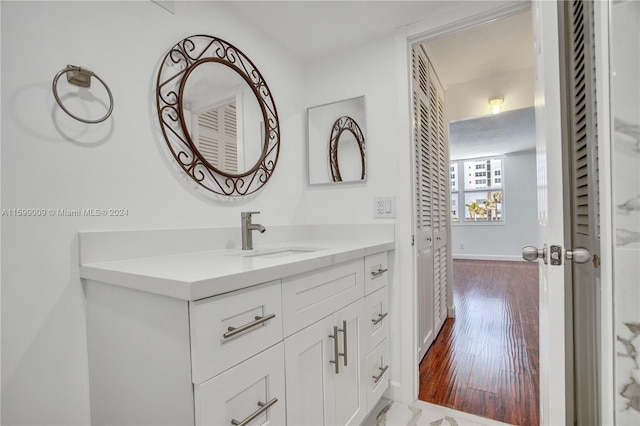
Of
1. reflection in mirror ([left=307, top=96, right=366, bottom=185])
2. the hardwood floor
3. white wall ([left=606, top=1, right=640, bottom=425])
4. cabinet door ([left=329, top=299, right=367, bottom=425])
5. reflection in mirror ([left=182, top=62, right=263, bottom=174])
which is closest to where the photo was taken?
white wall ([left=606, top=1, right=640, bottom=425])

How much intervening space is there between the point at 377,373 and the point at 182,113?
1526 mm

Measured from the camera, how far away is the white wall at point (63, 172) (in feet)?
2.89

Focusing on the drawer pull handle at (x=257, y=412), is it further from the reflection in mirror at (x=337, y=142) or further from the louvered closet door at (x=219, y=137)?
the reflection in mirror at (x=337, y=142)

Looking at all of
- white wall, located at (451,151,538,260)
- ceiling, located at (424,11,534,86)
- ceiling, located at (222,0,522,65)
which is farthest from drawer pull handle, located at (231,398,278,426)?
white wall, located at (451,151,538,260)

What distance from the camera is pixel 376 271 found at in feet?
5.17

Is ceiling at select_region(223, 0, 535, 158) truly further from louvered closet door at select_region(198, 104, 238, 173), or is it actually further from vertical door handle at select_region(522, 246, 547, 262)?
vertical door handle at select_region(522, 246, 547, 262)

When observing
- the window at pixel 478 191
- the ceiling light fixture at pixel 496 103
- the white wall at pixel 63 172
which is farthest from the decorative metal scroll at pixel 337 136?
the window at pixel 478 191

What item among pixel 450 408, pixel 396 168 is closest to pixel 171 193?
pixel 396 168

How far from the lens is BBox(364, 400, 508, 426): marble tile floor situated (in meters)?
1.53

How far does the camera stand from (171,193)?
1.28 metres

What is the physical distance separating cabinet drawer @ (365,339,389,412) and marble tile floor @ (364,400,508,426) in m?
0.12

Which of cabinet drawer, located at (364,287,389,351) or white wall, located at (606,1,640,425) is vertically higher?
white wall, located at (606,1,640,425)

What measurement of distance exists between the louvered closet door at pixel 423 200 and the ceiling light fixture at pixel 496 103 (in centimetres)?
99

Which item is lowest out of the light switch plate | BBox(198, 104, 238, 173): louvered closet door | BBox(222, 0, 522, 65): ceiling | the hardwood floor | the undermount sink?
the hardwood floor
